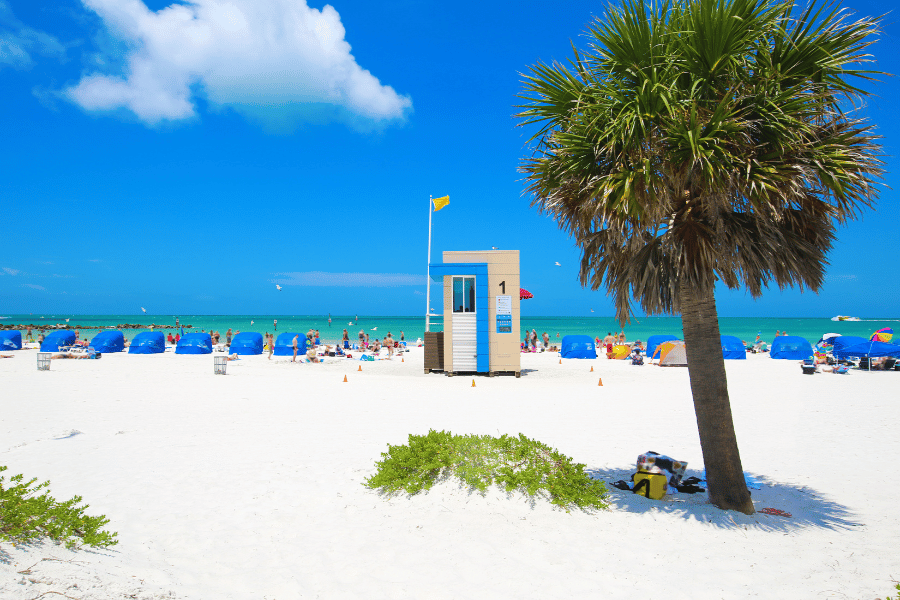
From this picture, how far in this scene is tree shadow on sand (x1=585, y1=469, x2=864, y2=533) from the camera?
5523 mm

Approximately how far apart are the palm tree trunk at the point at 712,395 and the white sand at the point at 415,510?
32cm

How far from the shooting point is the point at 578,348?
30234 mm

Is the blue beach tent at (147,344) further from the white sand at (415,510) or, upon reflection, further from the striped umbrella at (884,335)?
the striped umbrella at (884,335)

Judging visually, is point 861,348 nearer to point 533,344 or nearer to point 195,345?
point 533,344

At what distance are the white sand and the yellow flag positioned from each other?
1692 cm

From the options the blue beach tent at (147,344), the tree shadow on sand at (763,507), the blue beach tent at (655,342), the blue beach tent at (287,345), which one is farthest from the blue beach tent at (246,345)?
the tree shadow on sand at (763,507)

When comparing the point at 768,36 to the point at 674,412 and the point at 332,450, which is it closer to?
the point at 332,450

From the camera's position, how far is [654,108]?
5.00 m

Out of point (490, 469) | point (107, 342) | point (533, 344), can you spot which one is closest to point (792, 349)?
point (533, 344)

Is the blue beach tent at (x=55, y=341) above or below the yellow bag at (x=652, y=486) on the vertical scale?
above

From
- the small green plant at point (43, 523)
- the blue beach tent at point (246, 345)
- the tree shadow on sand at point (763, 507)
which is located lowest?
the tree shadow on sand at point (763, 507)

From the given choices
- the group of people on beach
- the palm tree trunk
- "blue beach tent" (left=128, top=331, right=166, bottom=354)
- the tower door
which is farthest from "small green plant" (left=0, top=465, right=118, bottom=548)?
the group of people on beach

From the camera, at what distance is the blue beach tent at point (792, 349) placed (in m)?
28.5

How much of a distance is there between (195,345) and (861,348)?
35.5 meters
